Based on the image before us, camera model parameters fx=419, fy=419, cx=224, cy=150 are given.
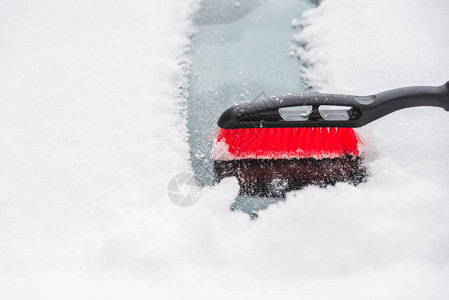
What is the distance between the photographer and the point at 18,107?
2.45 ft

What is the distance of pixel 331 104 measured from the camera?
64 cm

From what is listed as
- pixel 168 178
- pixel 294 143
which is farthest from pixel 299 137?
pixel 168 178

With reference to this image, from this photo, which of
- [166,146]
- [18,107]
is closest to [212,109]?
[166,146]

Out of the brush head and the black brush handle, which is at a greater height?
the black brush handle

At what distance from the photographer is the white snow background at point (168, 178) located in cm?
56

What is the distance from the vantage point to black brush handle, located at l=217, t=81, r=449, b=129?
0.64 meters

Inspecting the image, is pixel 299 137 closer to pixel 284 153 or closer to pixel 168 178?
pixel 284 153

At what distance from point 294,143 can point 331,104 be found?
3.9 inches

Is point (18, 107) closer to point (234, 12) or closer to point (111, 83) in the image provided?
point (111, 83)

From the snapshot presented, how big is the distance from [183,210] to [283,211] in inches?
5.9

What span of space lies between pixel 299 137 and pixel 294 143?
0.01m

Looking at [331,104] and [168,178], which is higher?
[331,104]

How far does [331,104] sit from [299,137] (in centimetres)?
9

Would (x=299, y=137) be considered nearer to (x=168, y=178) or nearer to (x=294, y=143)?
(x=294, y=143)
